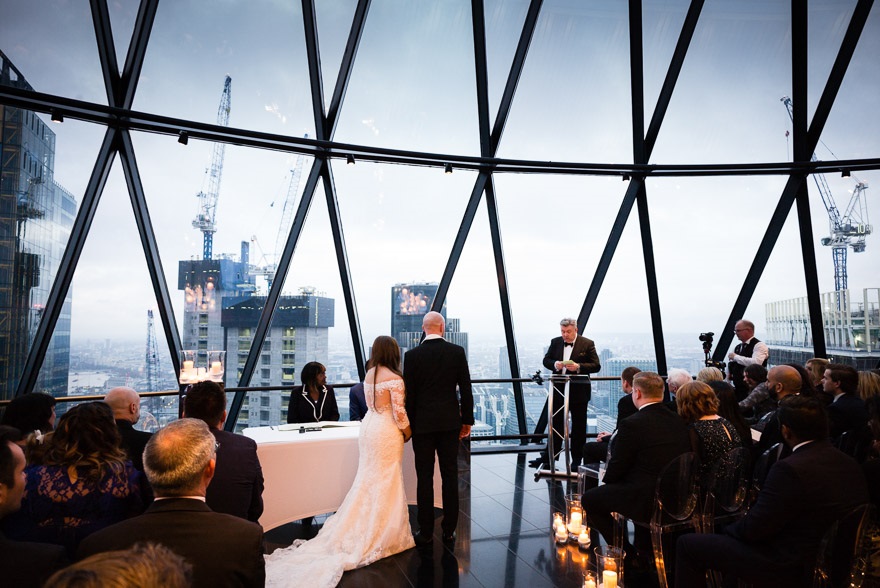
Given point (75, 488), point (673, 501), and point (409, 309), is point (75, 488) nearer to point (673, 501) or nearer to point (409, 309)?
point (673, 501)

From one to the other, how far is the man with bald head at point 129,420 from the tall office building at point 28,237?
8.92 ft

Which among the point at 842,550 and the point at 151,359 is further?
the point at 151,359

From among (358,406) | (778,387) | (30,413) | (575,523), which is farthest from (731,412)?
(30,413)

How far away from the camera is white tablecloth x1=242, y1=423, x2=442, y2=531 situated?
140 inches

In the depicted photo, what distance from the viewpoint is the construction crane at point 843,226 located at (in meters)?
6.81

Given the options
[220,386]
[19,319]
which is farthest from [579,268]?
[19,319]

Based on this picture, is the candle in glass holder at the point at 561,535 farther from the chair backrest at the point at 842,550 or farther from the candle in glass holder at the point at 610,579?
the chair backrest at the point at 842,550

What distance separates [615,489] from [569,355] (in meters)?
2.63

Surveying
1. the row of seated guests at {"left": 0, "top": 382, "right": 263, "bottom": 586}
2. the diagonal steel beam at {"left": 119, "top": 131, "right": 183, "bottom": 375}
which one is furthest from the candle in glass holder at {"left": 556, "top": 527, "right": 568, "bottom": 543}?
the diagonal steel beam at {"left": 119, "top": 131, "right": 183, "bottom": 375}

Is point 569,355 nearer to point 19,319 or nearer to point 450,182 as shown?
point 450,182

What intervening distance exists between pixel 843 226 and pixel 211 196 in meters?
7.94

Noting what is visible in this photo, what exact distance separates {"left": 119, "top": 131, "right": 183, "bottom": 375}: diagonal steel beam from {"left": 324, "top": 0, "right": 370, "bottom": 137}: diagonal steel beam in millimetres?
2056

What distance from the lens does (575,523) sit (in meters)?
3.62

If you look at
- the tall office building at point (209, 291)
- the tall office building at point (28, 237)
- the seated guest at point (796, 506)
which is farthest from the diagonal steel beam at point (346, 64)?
the seated guest at point (796, 506)
